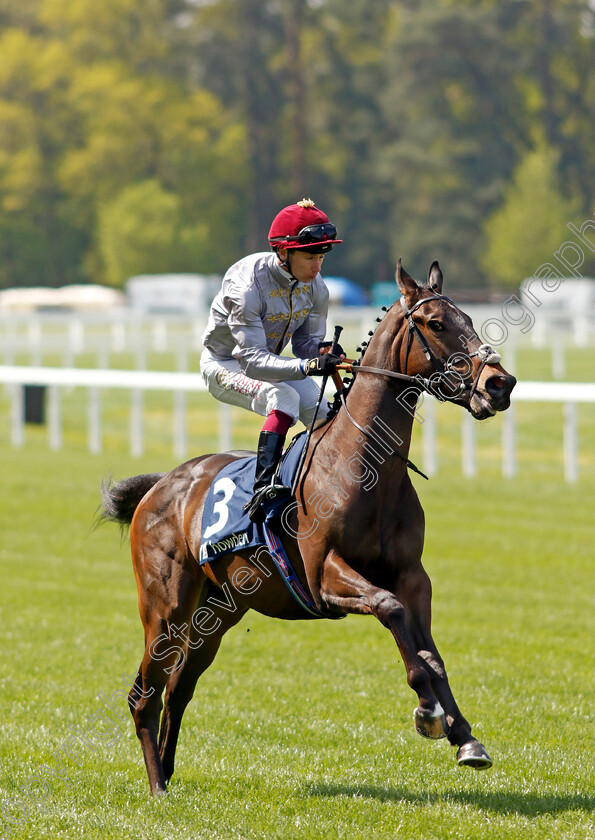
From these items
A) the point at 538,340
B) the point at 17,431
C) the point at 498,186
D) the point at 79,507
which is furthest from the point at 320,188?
the point at 79,507

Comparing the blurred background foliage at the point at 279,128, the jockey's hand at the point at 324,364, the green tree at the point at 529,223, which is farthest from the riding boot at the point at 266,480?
the blurred background foliage at the point at 279,128

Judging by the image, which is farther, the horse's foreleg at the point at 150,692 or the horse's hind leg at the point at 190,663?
the horse's hind leg at the point at 190,663

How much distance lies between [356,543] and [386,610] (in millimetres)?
360

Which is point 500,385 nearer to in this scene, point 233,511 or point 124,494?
point 233,511

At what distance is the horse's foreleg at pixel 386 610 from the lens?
3844mm

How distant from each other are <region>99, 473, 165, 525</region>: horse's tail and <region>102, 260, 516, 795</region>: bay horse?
1.18 ft

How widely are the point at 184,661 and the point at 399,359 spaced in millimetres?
1551

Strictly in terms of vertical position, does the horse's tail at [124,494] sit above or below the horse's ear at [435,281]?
below

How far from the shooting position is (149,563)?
500 centimetres

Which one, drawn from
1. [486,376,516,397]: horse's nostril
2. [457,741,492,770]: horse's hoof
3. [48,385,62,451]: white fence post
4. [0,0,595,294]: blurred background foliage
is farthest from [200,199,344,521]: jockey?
[0,0,595,294]: blurred background foliage

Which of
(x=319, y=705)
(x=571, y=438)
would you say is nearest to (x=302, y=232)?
(x=319, y=705)

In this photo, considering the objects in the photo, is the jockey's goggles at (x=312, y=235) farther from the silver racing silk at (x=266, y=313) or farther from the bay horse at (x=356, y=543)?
the bay horse at (x=356, y=543)

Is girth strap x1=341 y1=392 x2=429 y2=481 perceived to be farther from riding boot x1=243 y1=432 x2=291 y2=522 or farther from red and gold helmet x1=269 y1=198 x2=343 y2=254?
red and gold helmet x1=269 y1=198 x2=343 y2=254

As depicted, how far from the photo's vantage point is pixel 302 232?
453cm
